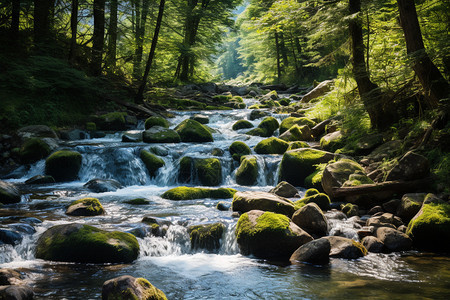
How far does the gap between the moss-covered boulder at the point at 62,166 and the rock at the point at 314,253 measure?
790cm

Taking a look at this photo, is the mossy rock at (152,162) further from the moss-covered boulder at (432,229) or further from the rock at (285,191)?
the moss-covered boulder at (432,229)

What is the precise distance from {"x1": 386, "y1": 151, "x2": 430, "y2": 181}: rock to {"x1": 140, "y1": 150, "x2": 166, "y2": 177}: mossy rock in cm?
692

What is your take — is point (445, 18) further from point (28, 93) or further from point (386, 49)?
point (28, 93)

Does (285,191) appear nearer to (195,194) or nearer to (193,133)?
(195,194)

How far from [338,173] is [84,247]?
5.63 m

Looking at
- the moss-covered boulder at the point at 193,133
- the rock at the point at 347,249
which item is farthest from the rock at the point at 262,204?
the moss-covered boulder at the point at 193,133

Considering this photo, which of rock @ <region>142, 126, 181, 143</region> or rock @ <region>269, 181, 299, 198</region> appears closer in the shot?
rock @ <region>269, 181, 299, 198</region>

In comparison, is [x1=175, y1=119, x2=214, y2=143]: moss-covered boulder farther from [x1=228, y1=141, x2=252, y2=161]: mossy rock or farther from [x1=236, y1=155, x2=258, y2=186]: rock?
[x1=236, y1=155, x2=258, y2=186]: rock

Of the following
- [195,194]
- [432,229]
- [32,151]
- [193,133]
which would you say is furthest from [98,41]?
[432,229]

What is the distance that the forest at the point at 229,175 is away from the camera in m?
4.89

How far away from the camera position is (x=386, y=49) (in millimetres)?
8930

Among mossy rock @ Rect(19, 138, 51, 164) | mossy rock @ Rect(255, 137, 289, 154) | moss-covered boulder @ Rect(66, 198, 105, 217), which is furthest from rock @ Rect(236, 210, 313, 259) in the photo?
mossy rock @ Rect(19, 138, 51, 164)

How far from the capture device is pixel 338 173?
26.6ft

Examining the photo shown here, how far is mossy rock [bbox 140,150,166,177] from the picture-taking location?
37.0 feet
